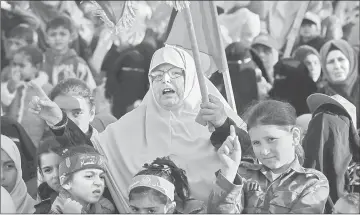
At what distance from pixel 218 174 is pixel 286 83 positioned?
2.76 meters

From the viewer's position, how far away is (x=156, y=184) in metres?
4.84

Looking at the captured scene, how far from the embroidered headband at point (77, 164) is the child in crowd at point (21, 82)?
2.59 m

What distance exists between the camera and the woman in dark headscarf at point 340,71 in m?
6.98

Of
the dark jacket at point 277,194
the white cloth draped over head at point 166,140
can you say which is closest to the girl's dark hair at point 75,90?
the white cloth draped over head at point 166,140

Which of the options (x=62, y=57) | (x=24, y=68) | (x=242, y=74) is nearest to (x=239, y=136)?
(x=242, y=74)

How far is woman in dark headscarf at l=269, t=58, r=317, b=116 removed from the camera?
7.20 m

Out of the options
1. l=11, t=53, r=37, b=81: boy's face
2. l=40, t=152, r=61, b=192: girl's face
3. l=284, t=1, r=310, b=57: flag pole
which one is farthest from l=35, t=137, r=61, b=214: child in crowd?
l=284, t=1, r=310, b=57: flag pole

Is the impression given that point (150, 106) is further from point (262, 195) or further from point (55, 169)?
point (262, 195)

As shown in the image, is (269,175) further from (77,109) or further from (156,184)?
(77,109)

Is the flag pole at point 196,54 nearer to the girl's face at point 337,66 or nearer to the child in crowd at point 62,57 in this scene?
the girl's face at point 337,66

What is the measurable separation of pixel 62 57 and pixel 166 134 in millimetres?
3077

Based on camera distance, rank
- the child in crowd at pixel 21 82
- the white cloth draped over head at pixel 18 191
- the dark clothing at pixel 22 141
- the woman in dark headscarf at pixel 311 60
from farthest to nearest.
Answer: the child in crowd at pixel 21 82
the woman in dark headscarf at pixel 311 60
the dark clothing at pixel 22 141
the white cloth draped over head at pixel 18 191

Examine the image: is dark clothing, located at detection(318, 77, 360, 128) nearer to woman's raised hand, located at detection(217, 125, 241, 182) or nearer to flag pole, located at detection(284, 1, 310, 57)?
flag pole, located at detection(284, 1, 310, 57)

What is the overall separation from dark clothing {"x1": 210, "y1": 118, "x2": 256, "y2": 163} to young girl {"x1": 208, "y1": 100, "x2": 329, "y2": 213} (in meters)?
0.10
